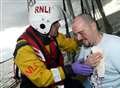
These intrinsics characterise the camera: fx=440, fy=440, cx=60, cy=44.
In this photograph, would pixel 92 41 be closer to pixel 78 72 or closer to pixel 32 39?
pixel 78 72

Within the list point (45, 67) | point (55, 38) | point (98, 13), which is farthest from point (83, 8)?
point (45, 67)

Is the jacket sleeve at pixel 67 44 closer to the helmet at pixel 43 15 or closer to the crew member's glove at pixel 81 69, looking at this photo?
the helmet at pixel 43 15

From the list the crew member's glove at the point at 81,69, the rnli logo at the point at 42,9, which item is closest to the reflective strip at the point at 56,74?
the crew member's glove at the point at 81,69

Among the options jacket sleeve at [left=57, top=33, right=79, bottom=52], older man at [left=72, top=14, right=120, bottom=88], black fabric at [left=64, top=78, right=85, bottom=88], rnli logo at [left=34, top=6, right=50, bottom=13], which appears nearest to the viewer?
older man at [left=72, top=14, right=120, bottom=88]

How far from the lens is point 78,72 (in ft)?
11.3

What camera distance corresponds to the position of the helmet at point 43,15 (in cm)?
357

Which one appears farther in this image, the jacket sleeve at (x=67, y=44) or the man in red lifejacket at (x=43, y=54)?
the jacket sleeve at (x=67, y=44)

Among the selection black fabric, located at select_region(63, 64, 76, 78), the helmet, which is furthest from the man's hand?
the helmet

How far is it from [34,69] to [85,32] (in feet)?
1.75

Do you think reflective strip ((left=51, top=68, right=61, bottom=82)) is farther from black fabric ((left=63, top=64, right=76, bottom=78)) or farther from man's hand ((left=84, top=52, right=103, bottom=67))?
man's hand ((left=84, top=52, right=103, bottom=67))

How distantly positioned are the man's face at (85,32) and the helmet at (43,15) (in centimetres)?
38

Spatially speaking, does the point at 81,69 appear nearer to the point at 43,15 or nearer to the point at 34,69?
the point at 34,69

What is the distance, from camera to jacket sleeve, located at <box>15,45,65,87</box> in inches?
134

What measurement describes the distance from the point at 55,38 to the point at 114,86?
834 millimetres
